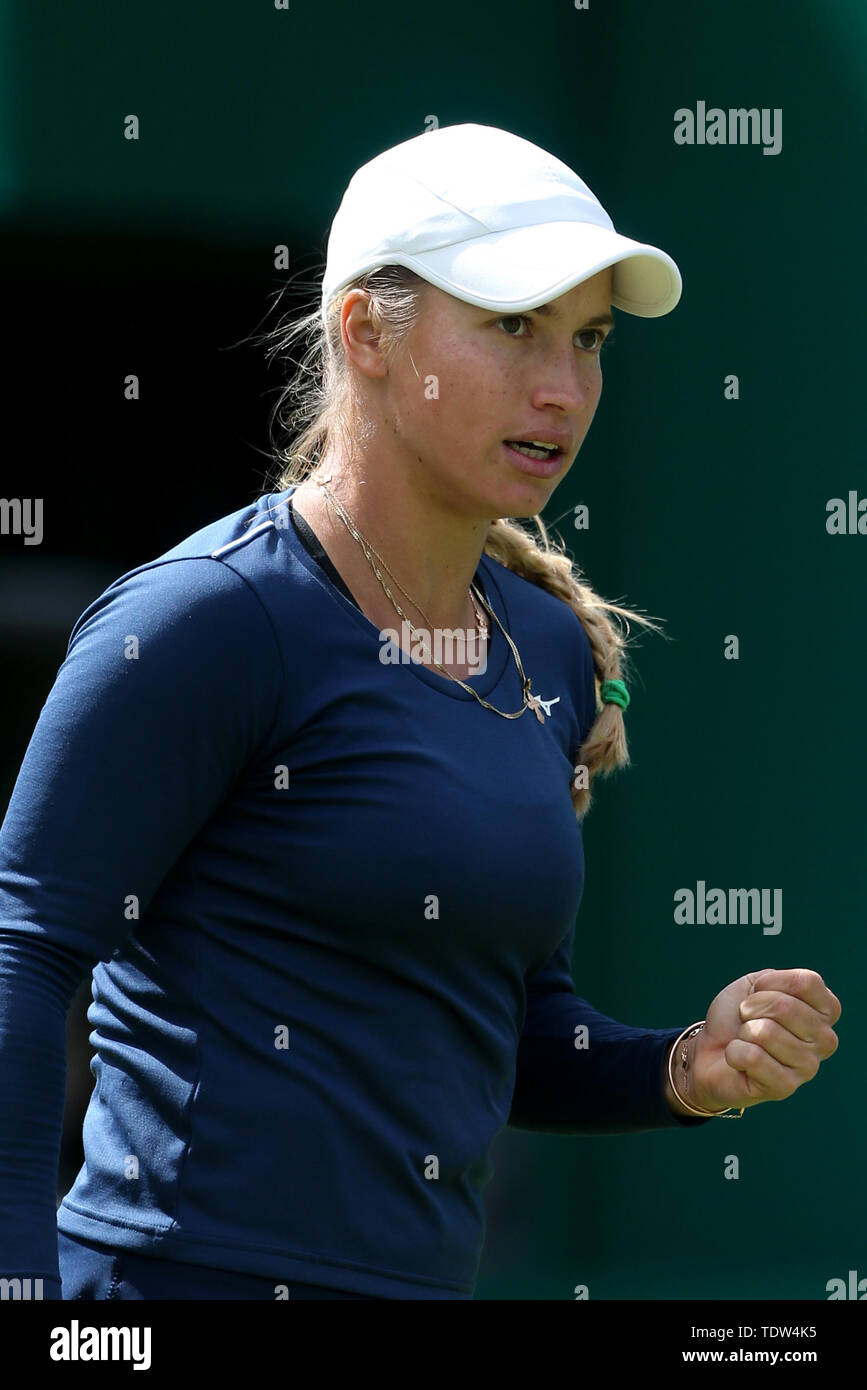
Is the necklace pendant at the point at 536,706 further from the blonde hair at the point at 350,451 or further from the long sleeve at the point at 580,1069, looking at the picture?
the long sleeve at the point at 580,1069

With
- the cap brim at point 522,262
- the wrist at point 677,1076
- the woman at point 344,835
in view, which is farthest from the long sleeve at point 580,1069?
the cap brim at point 522,262

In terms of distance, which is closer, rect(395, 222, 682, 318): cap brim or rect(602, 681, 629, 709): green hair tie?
rect(395, 222, 682, 318): cap brim

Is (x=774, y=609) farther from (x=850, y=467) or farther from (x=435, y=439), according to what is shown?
(x=435, y=439)

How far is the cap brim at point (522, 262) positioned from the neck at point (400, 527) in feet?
0.68

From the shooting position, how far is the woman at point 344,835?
1.49 metres

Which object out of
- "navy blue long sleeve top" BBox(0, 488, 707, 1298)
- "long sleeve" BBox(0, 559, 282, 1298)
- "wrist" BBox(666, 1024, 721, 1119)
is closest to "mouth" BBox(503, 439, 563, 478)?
"navy blue long sleeve top" BBox(0, 488, 707, 1298)

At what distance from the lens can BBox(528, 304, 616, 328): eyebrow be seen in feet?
5.65

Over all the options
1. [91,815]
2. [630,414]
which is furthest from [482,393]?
[630,414]

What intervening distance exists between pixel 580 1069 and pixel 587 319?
33.4 inches

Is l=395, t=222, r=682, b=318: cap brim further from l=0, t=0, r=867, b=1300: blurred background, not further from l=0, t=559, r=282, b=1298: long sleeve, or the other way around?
l=0, t=0, r=867, b=1300: blurred background

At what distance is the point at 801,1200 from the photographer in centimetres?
353

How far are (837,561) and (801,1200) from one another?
1.30 m

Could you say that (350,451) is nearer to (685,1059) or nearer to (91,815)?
(91,815)
